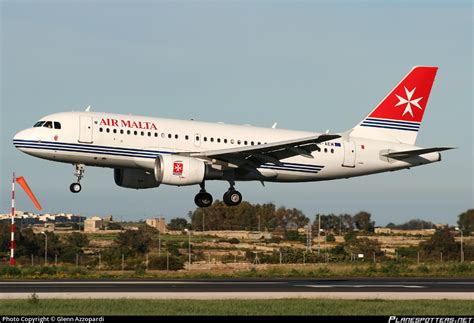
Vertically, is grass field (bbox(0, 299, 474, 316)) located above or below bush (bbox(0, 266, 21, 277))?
below

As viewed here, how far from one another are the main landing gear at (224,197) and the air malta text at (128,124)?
16.8 ft

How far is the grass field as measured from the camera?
90.0 ft

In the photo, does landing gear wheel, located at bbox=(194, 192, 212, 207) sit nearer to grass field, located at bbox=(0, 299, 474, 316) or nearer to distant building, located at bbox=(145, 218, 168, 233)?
grass field, located at bbox=(0, 299, 474, 316)

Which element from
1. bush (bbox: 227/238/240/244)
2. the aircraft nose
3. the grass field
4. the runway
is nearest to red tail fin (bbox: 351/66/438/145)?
the runway

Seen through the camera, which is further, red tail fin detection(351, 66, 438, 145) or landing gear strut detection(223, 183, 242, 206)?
red tail fin detection(351, 66, 438, 145)

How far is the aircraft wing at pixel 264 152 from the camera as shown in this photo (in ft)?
153

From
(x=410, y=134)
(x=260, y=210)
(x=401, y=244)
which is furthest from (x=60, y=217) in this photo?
(x=410, y=134)

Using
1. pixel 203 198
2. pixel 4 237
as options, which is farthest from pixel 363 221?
pixel 203 198

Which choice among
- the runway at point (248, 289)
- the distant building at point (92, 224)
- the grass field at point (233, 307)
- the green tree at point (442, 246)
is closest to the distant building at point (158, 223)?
the distant building at point (92, 224)

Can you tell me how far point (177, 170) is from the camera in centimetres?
4672

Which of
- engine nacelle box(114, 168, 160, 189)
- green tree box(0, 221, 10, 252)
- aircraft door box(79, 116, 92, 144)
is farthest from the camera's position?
green tree box(0, 221, 10, 252)

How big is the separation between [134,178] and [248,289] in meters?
15.4

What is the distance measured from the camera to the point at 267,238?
290 ft

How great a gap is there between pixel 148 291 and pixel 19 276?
13779mm
